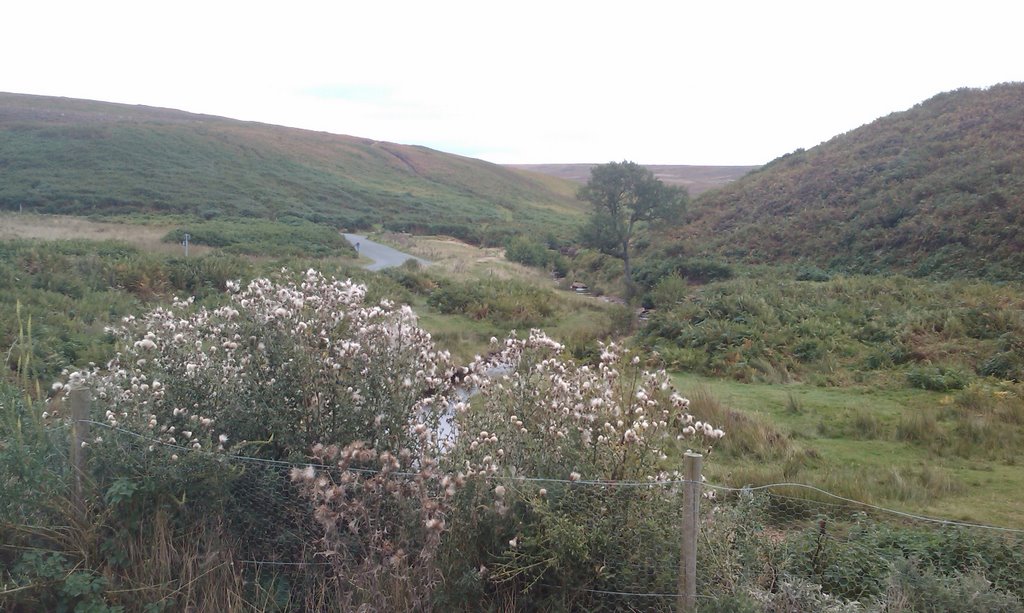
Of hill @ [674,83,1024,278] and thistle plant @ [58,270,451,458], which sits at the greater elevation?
hill @ [674,83,1024,278]

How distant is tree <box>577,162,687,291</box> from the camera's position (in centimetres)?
3406

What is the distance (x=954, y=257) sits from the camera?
78.5 feet

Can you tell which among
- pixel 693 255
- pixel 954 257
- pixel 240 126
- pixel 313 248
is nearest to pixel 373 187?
pixel 240 126

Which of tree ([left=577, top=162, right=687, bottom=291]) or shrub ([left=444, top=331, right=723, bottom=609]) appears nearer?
shrub ([left=444, top=331, right=723, bottom=609])

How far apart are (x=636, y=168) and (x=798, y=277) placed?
36.2 feet

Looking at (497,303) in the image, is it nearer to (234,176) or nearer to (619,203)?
(619,203)

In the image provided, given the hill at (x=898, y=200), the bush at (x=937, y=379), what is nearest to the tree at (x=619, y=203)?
the hill at (x=898, y=200)

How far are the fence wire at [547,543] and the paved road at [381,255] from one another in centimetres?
2662

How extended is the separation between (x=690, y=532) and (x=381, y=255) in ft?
118

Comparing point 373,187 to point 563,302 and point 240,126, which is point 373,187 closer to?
point 240,126

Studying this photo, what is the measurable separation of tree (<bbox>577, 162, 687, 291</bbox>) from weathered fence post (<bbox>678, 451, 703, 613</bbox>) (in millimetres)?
29550

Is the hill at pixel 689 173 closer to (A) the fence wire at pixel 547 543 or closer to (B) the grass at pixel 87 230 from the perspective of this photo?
(B) the grass at pixel 87 230

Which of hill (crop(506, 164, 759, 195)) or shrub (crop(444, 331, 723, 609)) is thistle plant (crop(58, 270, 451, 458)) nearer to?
shrub (crop(444, 331, 723, 609))

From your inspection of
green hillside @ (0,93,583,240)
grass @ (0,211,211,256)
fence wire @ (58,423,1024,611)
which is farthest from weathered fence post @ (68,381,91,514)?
green hillside @ (0,93,583,240)
